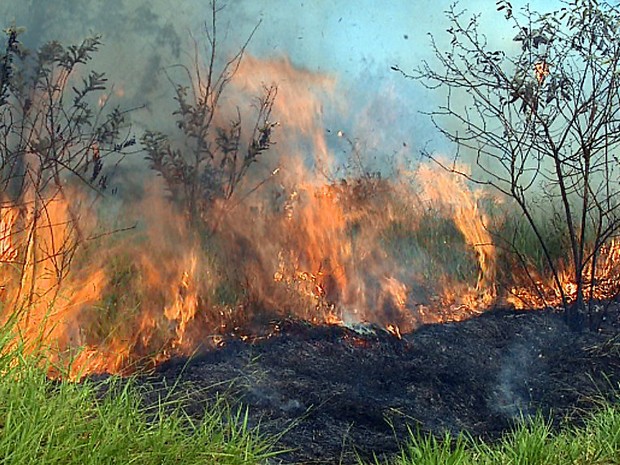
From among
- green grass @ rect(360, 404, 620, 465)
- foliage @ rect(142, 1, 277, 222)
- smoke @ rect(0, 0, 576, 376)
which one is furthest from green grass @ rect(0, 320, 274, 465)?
foliage @ rect(142, 1, 277, 222)

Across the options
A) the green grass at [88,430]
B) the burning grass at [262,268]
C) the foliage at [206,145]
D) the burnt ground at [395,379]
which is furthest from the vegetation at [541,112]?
the green grass at [88,430]

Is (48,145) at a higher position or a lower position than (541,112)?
lower

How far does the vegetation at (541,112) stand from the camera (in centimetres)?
503

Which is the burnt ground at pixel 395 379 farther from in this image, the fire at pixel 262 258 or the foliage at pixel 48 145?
the foliage at pixel 48 145

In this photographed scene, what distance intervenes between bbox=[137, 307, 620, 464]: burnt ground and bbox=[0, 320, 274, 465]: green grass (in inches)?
16.1

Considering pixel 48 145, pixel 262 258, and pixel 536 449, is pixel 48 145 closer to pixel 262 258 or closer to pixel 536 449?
pixel 262 258

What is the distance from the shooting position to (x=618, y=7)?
5137 millimetres

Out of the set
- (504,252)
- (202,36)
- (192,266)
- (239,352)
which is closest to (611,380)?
(504,252)

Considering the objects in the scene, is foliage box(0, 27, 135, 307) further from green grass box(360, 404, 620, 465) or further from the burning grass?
green grass box(360, 404, 620, 465)

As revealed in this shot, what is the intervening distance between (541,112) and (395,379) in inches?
77.0

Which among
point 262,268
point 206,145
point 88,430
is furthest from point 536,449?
point 206,145

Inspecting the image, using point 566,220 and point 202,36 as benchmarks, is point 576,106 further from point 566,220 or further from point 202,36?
point 202,36

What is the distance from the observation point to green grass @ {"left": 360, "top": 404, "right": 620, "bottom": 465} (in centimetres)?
333

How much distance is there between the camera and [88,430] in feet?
9.37
